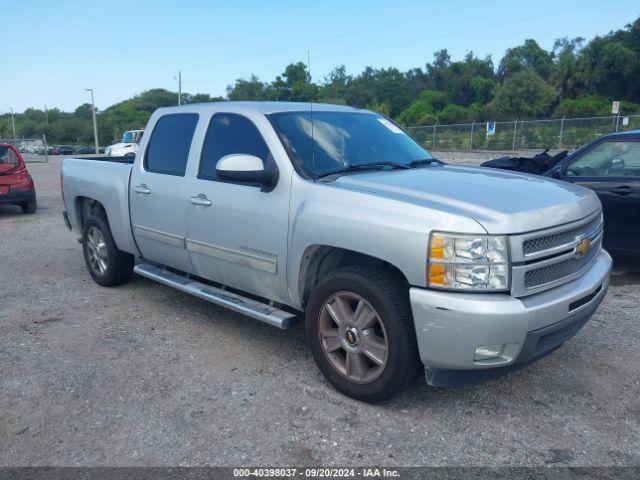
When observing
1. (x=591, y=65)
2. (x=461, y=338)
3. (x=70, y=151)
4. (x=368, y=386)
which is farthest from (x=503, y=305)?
(x=70, y=151)

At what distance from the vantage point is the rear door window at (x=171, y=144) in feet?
15.9

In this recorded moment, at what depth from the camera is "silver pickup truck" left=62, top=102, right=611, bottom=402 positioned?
119 inches

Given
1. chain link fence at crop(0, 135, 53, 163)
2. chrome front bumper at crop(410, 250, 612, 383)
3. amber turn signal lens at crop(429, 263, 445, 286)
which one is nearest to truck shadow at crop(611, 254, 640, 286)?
chrome front bumper at crop(410, 250, 612, 383)

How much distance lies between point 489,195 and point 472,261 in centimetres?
56

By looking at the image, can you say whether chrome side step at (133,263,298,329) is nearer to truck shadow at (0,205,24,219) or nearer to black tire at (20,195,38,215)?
black tire at (20,195,38,215)

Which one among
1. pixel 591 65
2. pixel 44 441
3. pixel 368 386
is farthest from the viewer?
pixel 591 65

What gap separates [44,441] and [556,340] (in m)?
2.90

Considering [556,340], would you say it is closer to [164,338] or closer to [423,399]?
[423,399]

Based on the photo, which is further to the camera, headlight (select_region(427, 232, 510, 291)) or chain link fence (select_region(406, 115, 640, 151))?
chain link fence (select_region(406, 115, 640, 151))

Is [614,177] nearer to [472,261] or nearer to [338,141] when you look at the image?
[338,141]

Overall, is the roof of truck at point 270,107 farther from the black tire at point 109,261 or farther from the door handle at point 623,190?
the door handle at point 623,190

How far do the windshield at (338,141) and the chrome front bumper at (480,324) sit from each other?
4.31 ft

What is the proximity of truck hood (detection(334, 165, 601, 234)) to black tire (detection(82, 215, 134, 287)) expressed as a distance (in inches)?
120

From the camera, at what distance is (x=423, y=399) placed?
11.9 feet
